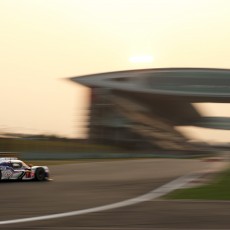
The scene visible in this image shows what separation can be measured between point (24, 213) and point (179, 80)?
64401mm

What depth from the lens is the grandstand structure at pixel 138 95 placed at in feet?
241

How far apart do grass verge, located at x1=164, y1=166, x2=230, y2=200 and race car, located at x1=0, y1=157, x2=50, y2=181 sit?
627cm

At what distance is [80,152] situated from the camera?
5391 centimetres

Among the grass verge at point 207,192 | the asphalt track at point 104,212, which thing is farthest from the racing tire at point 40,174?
the grass verge at point 207,192

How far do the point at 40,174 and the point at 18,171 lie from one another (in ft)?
2.54

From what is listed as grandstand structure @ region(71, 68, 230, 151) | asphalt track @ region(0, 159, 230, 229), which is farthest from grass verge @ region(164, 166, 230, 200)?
grandstand structure @ region(71, 68, 230, 151)

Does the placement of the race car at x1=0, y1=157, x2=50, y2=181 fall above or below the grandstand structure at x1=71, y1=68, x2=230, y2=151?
below

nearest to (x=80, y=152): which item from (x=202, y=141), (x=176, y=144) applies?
(x=176, y=144)

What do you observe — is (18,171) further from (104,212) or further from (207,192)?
(104,212)

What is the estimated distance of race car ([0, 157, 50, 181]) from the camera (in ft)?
60.9

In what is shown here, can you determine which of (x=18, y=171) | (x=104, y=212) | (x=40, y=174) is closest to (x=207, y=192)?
(x=104, y=212)

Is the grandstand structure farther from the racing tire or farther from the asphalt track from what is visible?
the asphalt track

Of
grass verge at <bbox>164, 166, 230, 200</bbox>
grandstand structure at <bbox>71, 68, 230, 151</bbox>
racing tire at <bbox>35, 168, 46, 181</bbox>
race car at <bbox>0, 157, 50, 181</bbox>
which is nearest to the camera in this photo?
grass verge at <bbox>164, 166, 230, 200</bbox>

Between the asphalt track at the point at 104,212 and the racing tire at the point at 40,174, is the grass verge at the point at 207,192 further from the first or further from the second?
the racing tire at the point at 40,174
